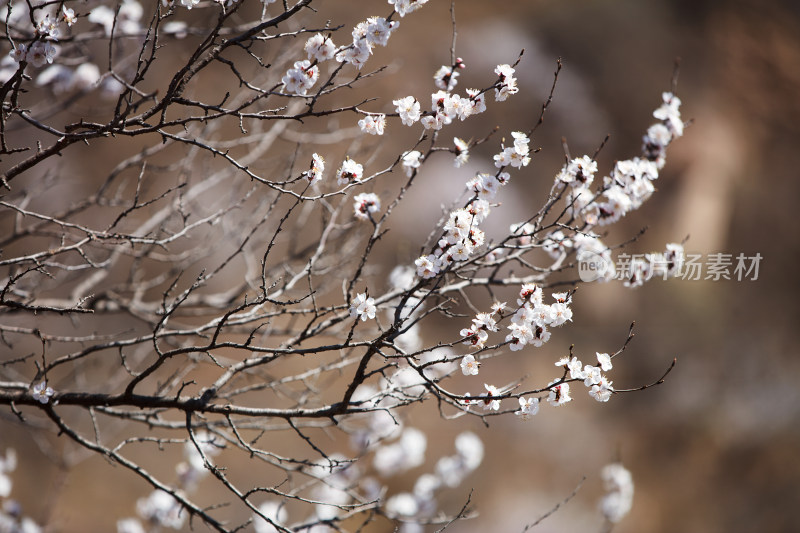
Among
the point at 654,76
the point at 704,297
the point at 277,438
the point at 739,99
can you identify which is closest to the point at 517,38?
the point at 654,76

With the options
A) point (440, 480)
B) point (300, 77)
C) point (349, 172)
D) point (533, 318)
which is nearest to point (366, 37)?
point (300, 77)

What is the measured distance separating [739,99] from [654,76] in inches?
70.4

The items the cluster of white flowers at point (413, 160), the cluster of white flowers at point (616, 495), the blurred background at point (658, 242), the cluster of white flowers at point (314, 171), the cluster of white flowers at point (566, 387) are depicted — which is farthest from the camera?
the blurred background at point (658, 242)

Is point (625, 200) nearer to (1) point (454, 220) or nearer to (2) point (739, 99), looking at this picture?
(1) point (454, 220)

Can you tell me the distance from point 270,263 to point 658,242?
632cm

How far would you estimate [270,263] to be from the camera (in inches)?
295

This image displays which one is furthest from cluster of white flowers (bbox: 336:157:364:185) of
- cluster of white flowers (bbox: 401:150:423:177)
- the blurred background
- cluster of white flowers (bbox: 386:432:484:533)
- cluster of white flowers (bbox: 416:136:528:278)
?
the blurred background

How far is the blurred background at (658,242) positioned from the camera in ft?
28.6

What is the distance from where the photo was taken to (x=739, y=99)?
11.3 metres

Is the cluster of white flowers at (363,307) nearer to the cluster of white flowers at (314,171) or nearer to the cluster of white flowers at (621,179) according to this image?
the cluster of white flowers at (314,171)

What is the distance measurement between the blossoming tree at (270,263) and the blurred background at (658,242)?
51 cm

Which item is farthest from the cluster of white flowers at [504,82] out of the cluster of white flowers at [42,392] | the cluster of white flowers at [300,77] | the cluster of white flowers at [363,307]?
the cluster of white flowers at [42,392]

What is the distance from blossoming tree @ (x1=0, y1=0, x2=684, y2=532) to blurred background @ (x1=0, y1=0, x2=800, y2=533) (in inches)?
19.9

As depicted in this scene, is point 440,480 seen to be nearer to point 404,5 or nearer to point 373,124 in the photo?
point 373,124
